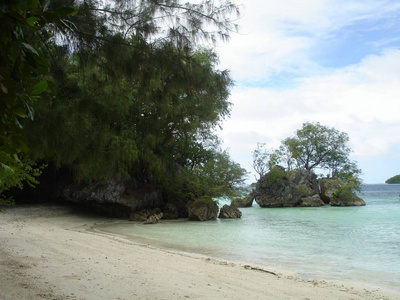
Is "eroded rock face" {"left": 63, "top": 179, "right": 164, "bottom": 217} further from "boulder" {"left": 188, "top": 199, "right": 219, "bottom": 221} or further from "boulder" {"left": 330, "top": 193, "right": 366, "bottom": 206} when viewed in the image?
"boulder" {"left": 330, "top": 193, "right": 366, "bottom": 206}

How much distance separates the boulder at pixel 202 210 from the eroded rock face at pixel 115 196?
199 cm

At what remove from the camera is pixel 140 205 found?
16500 millimetres

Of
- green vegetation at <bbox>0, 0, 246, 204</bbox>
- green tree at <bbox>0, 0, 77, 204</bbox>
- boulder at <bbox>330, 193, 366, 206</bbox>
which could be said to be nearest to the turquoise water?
green vegetation at <bbox>0, 0, 246, 204</bbox>

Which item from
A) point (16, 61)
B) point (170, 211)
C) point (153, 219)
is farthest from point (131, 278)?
point (170, 211)

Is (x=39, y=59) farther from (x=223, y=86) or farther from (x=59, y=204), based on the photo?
(x=59, y=204)

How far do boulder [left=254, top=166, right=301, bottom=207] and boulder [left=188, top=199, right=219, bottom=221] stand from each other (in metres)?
12.4

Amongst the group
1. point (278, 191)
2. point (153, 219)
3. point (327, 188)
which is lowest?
point (153, 219)

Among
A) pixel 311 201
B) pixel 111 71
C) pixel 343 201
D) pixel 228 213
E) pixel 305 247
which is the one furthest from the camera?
pixel 343 201

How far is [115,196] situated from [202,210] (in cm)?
410

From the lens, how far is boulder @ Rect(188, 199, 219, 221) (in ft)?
54.4

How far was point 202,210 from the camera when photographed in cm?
1667

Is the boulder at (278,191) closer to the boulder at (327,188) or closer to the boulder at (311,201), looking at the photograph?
the boulder at (311,201)

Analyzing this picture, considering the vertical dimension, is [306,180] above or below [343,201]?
above

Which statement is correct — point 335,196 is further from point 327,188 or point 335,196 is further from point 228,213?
point 228,213
